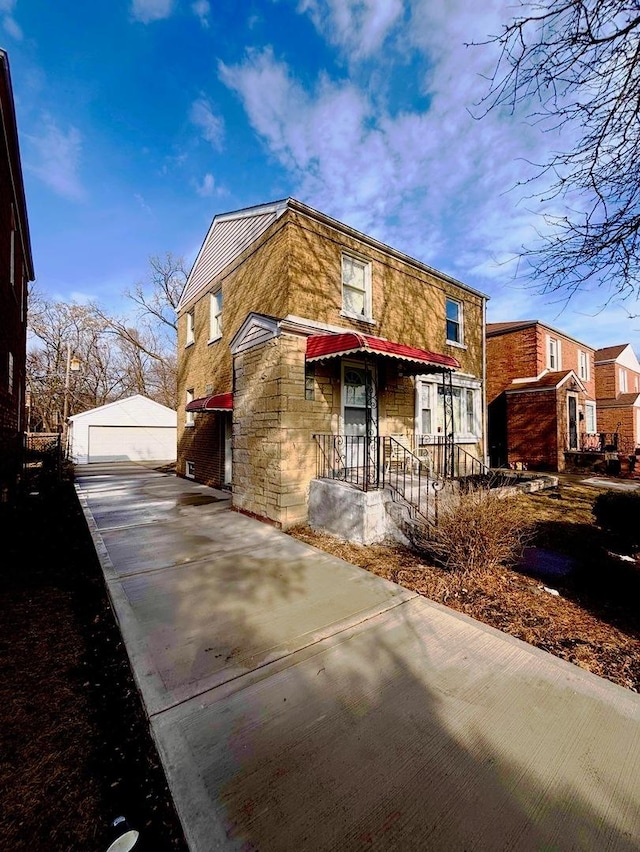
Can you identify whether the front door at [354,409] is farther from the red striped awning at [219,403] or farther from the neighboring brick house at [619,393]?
the neighboring brick house at [619,393]

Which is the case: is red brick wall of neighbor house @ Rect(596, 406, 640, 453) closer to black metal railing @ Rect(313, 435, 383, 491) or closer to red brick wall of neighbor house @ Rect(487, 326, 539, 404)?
red brick wall of neighbor house @ Rect(487, 326, 539, 404)

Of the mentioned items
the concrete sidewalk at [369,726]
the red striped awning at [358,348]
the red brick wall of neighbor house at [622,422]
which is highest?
the red striped awning at [358,348]

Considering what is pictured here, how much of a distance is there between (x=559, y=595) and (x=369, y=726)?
2.88m

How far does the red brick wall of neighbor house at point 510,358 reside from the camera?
15492mm

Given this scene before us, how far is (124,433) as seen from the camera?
20.9 meters

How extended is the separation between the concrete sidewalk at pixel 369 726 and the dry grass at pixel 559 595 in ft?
0.98

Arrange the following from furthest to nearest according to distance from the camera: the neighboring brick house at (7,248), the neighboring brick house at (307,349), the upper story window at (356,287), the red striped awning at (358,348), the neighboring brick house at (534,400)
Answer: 1. the neighboring brick house at (534,400)
2. the upper story window at (356,287)
3. the neighboring brick house at (7,248)
4. the neighboring brick house at (307,349)
5. the red striped awning at (358,348)

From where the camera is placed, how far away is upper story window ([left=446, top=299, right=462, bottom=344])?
10984 mm

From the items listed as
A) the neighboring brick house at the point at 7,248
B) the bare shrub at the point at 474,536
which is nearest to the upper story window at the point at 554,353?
the bare shrub at the point at 474,536

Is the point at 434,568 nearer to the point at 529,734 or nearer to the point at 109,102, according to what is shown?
the point at 529,734

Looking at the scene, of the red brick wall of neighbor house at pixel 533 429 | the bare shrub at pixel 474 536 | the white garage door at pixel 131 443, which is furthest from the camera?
the white garage door at pixel 131 443

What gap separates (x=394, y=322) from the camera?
9.02m

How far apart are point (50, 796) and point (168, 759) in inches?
20.8

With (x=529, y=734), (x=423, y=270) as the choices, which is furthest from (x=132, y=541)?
(x=423, y=270)
